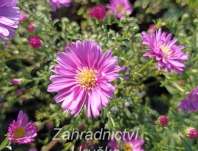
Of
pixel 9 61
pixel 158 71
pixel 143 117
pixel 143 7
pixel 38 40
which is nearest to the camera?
pixel 158 71

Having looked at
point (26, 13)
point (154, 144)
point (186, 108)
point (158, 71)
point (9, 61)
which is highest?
point (26, 13)

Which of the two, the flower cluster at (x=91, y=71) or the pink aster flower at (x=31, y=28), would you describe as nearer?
the flower cluster at (x=91, y=71)

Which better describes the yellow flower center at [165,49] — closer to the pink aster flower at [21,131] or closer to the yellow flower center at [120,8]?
the pink aster flower at [21,131]

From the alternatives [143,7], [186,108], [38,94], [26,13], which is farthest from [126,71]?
[143,7]

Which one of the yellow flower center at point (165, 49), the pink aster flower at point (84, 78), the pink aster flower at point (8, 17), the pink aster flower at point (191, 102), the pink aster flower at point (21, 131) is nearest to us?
the pink aster flower at point (8, 17)

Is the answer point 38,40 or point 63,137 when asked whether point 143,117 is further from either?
point 38,40

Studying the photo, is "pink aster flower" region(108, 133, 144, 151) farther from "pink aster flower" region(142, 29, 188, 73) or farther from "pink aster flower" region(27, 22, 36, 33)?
"pink aster flower" region(27, 22, 36, 33)

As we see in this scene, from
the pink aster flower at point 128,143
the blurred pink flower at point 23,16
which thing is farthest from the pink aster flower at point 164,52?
the blurred pink flower at point 23,16
